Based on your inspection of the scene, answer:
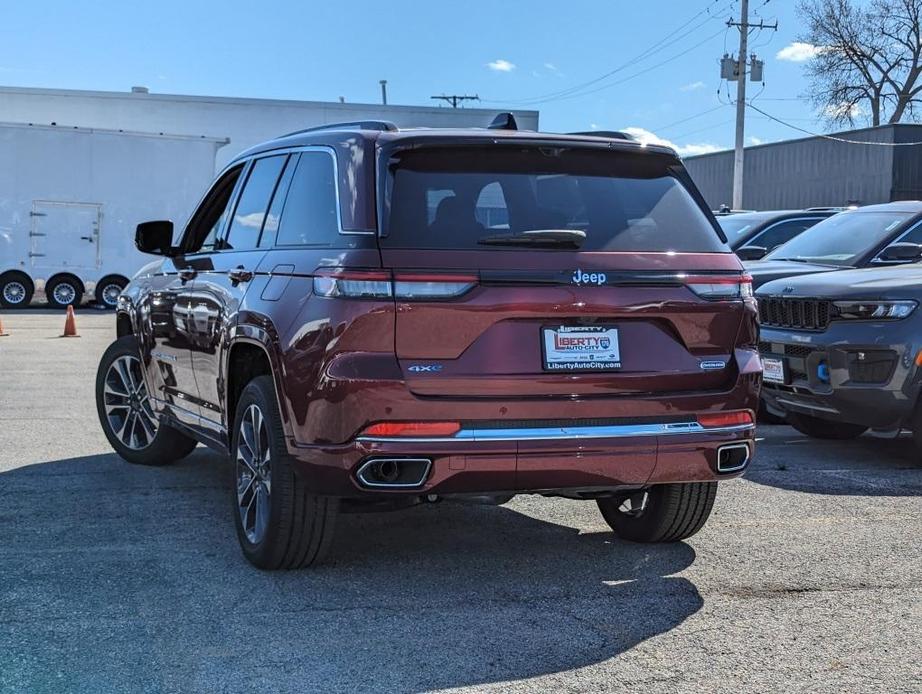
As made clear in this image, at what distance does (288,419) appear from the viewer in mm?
4688

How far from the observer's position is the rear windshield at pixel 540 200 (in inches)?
179

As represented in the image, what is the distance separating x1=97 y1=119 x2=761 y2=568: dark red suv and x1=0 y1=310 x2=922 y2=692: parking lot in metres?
0.38

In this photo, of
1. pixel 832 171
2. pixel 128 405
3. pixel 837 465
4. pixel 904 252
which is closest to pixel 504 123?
pixel 128 405

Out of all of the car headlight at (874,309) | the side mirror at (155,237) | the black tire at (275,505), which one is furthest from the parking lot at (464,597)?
the side mirror at (155,237)

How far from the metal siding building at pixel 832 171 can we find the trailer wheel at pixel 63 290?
22.4m

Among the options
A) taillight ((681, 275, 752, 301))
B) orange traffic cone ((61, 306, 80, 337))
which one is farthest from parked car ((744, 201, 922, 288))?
orange traffic cone ((61, 306, 80, 337))

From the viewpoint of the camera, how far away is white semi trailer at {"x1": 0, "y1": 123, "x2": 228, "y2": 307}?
24672mm

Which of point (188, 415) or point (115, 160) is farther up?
point (115, 160)

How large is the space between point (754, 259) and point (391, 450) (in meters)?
7.20

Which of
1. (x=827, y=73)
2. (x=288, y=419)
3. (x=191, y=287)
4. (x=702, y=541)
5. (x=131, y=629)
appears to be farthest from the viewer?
(x=827, y=73)

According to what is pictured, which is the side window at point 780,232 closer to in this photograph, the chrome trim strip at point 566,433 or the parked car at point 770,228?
the parked car at point 770,228

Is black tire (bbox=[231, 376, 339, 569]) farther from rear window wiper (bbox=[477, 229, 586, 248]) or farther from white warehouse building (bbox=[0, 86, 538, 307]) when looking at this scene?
white warehouse building (bbox=[0, 86, 538, 307])

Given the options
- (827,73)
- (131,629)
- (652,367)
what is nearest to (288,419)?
(131,629)

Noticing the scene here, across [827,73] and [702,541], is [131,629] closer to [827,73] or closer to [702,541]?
[702,541]
